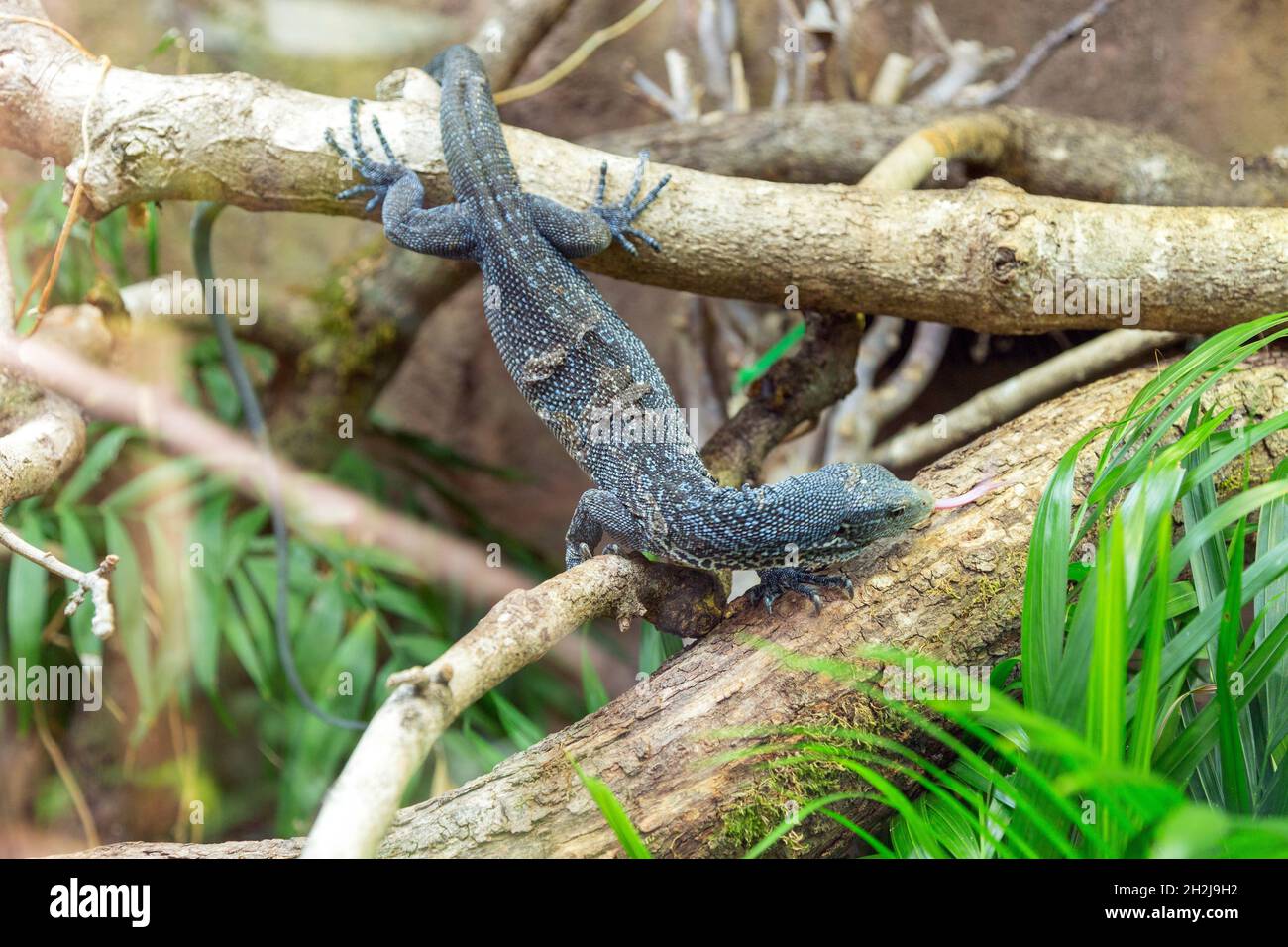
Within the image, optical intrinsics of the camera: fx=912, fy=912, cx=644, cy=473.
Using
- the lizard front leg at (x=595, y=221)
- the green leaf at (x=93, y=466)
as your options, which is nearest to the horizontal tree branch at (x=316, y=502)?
the green leaf at (x=93, y=466)

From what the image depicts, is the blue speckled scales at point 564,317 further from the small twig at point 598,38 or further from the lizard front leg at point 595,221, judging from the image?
the small twig at point 598,38

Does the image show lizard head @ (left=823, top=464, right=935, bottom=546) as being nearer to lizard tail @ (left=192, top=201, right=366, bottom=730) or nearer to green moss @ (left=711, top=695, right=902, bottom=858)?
green moss @ (left=711, top=695, right=902, bottom=858)

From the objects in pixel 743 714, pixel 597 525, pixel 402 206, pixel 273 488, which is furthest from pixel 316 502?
pixel 743 714

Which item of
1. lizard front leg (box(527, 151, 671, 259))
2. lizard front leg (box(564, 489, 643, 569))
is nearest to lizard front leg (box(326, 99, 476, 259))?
lizard front leg (box(527, 151, 671, 259))

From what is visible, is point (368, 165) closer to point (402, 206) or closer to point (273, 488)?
point (402, 206)
